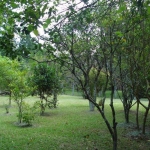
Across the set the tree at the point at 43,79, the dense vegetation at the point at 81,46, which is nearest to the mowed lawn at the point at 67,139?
the dense vegetation at the point at 81,46

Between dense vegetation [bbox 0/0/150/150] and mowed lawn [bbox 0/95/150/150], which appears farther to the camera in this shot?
mowed lawn [bbox 0/95/150/150]

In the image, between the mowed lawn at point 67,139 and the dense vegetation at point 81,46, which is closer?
the dense vegetation at point 81,46

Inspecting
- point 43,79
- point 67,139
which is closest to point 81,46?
point 67,139

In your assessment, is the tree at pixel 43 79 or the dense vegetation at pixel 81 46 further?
the tree at pixel 43 79

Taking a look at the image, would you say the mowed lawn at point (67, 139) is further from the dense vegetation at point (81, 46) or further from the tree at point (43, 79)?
the tree at point (43, 79)

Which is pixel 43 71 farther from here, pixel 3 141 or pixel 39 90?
pixel 3 141

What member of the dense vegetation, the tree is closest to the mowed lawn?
the dense vegetation

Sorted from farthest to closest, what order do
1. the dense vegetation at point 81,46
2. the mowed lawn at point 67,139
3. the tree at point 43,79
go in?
the tree at point 43,79 → the mowed lawn at point 67,139 → the dense vegetation at point 81,46

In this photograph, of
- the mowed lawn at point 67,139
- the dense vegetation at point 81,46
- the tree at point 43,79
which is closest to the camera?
the dense vegetation at point 81,46

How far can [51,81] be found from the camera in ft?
53.7

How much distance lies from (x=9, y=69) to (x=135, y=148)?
13455 mm

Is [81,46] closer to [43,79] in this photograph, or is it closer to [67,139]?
[67,139]

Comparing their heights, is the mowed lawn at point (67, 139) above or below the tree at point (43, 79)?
below

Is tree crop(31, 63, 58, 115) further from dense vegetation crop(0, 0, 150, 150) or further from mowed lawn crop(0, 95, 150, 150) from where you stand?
mowed lawn crop(0, 95, 150, 150)
